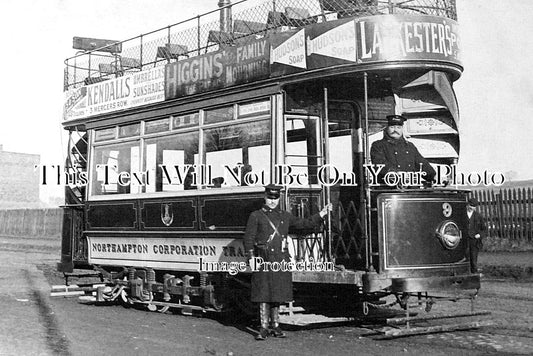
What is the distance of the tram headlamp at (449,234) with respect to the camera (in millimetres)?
8141

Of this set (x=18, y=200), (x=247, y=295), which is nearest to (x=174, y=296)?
(x=247, y=295)

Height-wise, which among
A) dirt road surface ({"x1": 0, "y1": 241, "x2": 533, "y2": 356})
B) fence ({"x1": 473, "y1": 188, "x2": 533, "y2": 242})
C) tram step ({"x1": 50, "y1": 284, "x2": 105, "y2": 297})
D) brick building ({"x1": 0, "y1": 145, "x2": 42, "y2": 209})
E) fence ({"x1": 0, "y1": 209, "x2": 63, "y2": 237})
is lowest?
dirt road surface ({"x1": 0, "y1": 241, "x2": 533, "y2": 356})

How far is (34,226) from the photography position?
4762 centimetres

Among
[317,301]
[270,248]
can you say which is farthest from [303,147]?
[317,301]

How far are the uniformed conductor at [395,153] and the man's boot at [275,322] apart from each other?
6.28 feet

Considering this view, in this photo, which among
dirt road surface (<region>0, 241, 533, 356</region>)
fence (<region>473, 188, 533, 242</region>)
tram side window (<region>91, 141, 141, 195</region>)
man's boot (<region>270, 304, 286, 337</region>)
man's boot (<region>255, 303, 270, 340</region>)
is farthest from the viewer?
fence (<region>473, 188, 533, 242</region>)

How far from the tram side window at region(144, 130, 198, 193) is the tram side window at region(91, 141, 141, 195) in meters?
0.27

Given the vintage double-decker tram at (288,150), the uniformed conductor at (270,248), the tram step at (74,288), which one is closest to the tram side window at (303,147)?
the vintage double-decker tram at (288,150)

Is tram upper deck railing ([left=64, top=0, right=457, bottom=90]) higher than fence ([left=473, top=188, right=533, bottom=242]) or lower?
higher

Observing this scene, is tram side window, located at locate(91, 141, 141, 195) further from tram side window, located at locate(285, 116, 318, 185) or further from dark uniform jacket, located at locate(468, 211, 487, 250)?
dark uniform jacket, located at locate(468, 211, 487, 250)

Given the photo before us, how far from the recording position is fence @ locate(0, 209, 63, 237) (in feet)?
147

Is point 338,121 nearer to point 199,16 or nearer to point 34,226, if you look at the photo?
point 199,16

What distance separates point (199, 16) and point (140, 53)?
1723 mm

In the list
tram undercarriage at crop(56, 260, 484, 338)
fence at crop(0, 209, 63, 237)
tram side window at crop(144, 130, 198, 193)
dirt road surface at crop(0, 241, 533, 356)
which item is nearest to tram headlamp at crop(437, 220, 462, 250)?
tram undercarriage at crop(56, 260, 484, 338)
